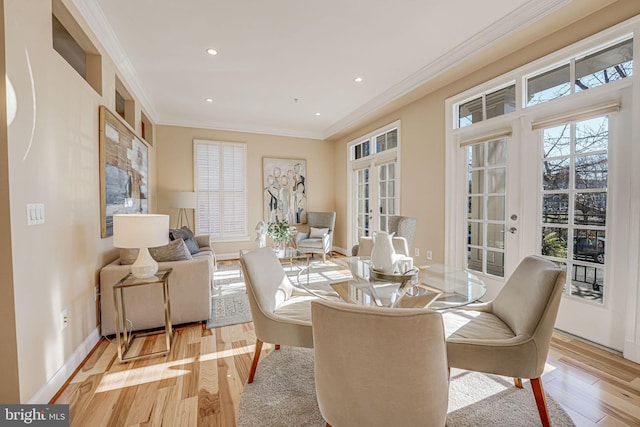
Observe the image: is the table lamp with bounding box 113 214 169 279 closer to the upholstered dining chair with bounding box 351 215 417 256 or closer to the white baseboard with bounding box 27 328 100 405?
the white baseboard with bounding box 27 328 100 405

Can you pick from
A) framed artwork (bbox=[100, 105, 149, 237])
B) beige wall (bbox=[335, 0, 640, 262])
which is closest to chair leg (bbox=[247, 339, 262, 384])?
framed artwork (bbox=[100, 105, 149, 237])

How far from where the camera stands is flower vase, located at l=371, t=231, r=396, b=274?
1.98 meters

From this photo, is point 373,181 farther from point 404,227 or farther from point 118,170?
point 118,170

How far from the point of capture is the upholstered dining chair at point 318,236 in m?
5.06

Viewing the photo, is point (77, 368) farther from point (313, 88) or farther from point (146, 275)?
point (313, 88)

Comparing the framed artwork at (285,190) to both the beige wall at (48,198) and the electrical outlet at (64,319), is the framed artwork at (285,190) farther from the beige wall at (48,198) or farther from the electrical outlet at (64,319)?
the electrical outlet at (64,319)

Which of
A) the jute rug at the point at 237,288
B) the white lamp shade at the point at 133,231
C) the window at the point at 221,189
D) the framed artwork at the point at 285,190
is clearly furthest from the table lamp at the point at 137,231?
the framed artwork at the point at 285,190

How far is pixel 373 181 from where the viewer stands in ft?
17.2

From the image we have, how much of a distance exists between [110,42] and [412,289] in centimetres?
354

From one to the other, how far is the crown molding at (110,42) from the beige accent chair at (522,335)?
11.5 feet

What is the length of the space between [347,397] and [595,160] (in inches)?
106

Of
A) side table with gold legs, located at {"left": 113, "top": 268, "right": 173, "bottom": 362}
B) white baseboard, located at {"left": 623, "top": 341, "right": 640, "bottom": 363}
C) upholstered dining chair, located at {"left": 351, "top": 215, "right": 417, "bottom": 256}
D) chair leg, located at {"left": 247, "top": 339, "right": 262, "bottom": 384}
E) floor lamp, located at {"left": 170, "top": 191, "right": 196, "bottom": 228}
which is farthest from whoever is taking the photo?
floor lamp, located at {"left": 170, "top": 191, "right": 196, "bottom": 228}

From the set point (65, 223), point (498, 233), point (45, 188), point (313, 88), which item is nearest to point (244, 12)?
point (313, 88)

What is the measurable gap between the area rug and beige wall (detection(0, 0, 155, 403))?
122cm
